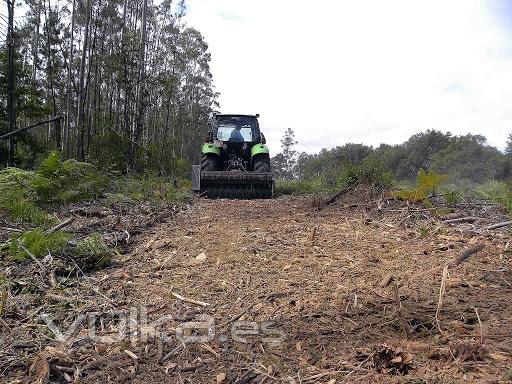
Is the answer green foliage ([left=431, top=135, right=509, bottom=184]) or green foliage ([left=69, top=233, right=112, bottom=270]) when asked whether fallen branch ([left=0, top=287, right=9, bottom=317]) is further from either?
green foliage ([left=431, top=135, right=509, bottom=184])

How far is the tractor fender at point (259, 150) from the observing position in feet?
32.9

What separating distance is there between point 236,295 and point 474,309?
132 centimetres

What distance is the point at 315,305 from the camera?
2434 mm

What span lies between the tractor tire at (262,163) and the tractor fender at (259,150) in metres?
0.10

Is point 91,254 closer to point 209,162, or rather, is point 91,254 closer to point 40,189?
point 40,189

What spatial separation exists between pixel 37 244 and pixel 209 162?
6830 mm

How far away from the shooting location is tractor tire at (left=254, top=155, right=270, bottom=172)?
977cm

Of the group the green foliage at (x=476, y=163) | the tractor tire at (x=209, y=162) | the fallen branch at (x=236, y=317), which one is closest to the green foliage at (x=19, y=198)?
the fallen branch at (x=236, y=317)

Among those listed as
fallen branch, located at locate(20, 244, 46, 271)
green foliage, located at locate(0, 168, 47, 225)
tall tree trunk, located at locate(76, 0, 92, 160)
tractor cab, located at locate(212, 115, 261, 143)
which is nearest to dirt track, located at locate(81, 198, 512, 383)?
fallen branch, located at locate(20, 244, 46, 271)

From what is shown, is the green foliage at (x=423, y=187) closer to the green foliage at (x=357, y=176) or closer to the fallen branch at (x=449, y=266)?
the green foliage at (x=357, y=176)

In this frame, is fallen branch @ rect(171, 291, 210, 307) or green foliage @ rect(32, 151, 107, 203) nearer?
fallen branch @ rect(171, 291, 210, 307)

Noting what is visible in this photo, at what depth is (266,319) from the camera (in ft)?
7.60

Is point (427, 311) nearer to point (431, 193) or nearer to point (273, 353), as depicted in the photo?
point (273, 353)

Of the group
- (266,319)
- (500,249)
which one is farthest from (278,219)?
(266,319)
